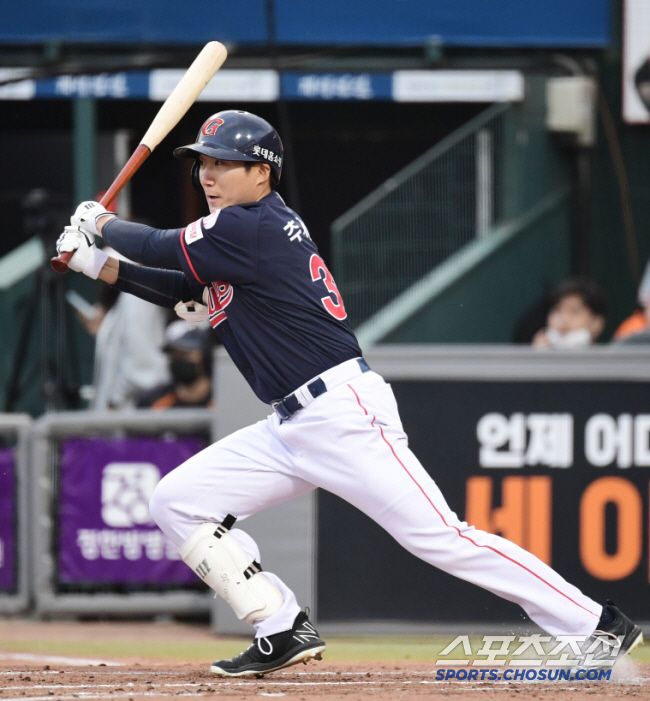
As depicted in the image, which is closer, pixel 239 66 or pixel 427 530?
pixel 427 530

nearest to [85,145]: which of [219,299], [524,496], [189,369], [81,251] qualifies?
[189,369]

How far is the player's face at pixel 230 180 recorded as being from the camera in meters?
4.12

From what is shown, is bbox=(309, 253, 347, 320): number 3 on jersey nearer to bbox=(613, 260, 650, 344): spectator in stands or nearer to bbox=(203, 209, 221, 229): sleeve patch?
bbox=(203, 209, 221, 229): sleeve patch

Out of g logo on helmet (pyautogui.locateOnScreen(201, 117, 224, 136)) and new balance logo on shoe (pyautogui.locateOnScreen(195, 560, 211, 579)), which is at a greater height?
g logo on helmet (pyautogui.locateOnScreen(201, 117, 224, 136))

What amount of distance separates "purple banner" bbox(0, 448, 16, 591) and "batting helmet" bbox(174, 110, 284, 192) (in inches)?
117

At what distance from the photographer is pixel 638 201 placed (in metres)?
9.72

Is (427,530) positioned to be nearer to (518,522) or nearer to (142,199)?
(518,522)

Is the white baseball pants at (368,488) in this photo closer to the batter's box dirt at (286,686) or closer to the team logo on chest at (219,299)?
the batter's box dirt at (286,686)

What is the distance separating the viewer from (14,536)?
6.58 meters

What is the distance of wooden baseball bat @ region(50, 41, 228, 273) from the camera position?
4.52m

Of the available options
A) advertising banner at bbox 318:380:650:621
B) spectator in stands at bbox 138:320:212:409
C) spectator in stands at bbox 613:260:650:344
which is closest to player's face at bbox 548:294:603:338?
spectator in stands at bbox 613:260:650:344

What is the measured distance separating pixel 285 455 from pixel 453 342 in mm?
4487

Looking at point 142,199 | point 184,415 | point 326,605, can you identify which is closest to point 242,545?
point 326,605

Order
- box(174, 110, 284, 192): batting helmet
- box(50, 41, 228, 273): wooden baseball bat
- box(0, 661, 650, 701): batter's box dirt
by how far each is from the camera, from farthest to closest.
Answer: box(50, 41, 228, 273): wooden baseball bat < box(174, 110, 284, 192): batting helmet < box(0, 661, 650, 701): batter's box dirt
